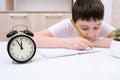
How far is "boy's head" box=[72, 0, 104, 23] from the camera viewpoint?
3.22ft

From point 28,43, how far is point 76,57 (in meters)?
0.21

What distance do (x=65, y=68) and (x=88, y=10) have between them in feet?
1.51

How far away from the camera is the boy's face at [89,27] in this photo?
3.13ft

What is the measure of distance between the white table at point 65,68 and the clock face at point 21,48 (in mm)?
27

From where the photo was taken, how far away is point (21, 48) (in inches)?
27.0

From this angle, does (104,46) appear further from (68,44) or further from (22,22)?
(22,22)

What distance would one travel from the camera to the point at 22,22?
2451mm

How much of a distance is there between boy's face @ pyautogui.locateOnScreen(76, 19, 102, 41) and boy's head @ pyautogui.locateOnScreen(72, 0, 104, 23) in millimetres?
22

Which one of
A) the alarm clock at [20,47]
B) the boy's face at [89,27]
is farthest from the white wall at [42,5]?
the alarm clock at [20,47]

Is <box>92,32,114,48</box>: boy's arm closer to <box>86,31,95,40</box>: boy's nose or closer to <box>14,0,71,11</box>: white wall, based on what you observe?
<box>86,31,95,40</box>: boy's nose

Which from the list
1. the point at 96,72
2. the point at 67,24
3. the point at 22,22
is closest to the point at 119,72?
the point at 96,72

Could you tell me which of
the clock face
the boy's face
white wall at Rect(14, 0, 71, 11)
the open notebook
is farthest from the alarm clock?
white wall at Rect(14, 0, 71, 11)

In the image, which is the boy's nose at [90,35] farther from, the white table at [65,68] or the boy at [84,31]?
the white table at [65,68]

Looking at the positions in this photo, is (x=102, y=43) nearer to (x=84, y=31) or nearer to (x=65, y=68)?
(x=84, y=31)
